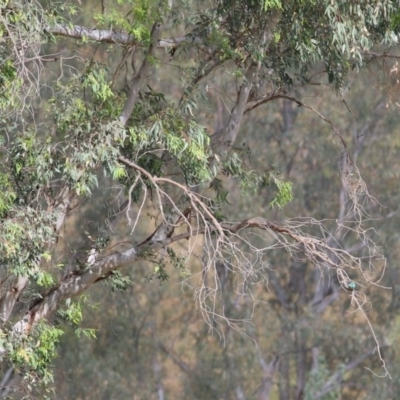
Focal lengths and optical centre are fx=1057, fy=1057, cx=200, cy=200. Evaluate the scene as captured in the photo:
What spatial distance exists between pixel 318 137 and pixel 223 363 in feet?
16.0

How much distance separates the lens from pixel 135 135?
29.6 ft

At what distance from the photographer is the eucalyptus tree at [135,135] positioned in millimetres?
8539

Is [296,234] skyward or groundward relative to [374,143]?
skyward

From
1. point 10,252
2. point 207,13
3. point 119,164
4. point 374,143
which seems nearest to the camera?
point 10,252

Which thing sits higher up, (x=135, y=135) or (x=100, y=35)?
(x=100, y=35)

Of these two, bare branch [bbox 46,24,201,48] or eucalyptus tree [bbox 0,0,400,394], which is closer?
eucalyptus tree [bbox 0,0,400,394]

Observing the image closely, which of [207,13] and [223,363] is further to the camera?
[223,363]

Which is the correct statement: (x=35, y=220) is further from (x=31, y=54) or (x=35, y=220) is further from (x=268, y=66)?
(x=268, y=66)

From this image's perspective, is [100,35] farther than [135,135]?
Yes

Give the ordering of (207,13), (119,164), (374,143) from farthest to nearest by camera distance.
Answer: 1. (374,143)
2. (207,13)
3. (119,164)

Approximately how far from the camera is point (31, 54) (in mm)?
8945

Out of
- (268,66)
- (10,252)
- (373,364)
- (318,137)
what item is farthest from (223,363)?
(10,252)

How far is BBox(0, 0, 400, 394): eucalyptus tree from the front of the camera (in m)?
8.54

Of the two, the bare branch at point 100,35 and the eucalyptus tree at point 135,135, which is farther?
the bare branch at point 100,35
